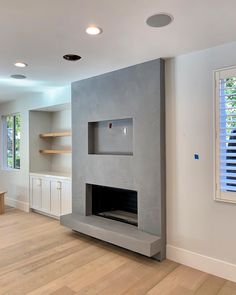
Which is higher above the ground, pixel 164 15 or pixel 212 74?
pixel 164 15

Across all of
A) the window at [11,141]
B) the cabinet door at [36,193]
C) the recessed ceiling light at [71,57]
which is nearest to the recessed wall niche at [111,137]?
the recessed ceiling light at [71,57]

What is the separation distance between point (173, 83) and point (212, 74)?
491 millimetres

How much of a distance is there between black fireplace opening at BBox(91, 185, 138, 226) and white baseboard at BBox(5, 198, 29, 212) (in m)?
2.14

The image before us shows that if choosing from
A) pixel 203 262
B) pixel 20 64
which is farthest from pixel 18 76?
pixel 203 262

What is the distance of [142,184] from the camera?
3201 millimetres

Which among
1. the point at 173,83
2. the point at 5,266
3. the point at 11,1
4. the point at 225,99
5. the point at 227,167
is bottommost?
the point at 5,266

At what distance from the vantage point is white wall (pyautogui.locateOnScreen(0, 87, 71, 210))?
15.6ft

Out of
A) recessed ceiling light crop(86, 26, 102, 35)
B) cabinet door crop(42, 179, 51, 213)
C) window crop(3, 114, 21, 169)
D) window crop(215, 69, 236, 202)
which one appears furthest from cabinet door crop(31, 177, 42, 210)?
window crop(215, 69, 236, 202)

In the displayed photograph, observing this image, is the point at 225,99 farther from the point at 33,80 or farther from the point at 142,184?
the point at 33,80

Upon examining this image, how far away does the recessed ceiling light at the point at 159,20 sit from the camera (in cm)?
200

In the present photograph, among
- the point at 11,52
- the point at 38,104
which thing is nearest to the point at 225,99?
the point at 11,52

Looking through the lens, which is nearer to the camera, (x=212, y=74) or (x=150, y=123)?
(x=212, y=74)

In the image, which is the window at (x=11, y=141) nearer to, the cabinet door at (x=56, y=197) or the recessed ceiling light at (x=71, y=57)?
the cabinet door at (x=56, y=197)

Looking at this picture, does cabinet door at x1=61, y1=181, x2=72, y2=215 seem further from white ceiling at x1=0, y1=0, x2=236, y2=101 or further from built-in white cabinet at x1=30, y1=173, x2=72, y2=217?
white ceiling at x1=0, y1=0, x2=236, y2=101
